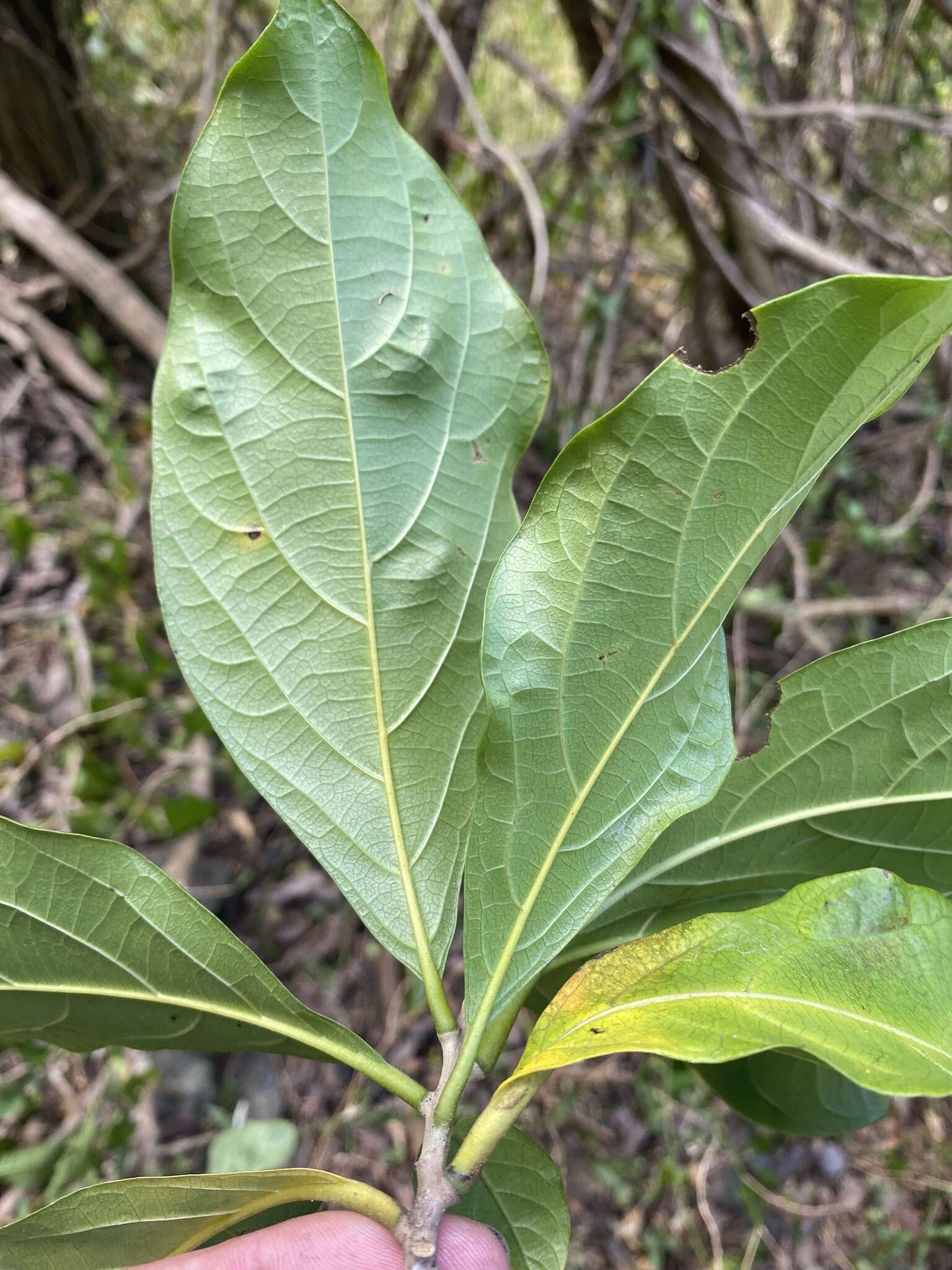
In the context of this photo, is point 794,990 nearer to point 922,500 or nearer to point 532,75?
point 922,500

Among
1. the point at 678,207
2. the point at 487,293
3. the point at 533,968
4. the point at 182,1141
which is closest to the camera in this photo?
the point at 533,968

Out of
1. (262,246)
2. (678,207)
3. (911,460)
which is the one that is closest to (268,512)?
(262,246)

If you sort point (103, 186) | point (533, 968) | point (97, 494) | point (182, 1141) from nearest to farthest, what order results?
point (533, 968) → point (182, 1141) → point (97, 494) → point (103, 186)

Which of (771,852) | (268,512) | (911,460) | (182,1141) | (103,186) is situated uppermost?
(103,186)

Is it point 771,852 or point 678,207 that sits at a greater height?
point 678,207

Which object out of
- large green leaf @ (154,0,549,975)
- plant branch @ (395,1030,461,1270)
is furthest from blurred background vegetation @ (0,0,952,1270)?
large green leaf @ (154,0,549,975)

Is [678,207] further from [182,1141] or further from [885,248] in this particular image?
[182,1141]

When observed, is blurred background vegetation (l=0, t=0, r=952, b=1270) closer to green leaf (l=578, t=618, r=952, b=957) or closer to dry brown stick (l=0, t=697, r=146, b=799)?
dry brown stick (l=0, t=697, r=146, b=799)
